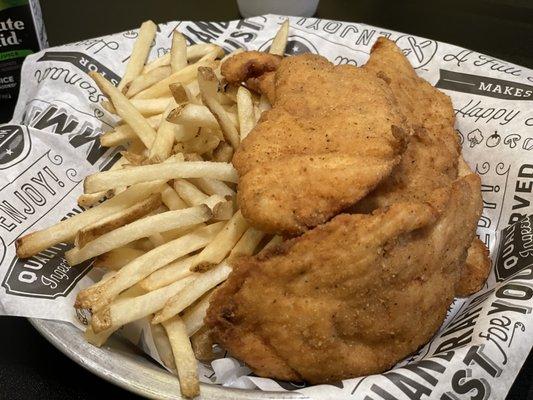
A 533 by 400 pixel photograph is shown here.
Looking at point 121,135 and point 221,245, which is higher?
point 121,135

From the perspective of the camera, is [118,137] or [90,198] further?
[118,137]

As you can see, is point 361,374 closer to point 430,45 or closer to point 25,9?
point 430,45

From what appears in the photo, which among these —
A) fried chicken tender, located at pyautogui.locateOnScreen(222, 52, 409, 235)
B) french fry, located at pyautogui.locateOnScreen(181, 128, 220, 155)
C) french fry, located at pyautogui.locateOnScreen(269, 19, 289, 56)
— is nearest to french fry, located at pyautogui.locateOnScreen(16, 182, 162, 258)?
french fry, located at pyautogui.locateOnScreen(181, 128, 220, 155)

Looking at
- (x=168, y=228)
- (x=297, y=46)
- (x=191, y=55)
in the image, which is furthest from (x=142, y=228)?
(x=297, y=46)

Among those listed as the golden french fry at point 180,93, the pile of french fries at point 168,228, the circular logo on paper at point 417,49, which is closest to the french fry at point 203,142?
the pile of french fries at point 168,228

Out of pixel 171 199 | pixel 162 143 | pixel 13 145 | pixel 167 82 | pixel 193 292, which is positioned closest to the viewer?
pixel 193 292

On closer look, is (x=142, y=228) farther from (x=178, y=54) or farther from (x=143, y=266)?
(x=178, y=54)
